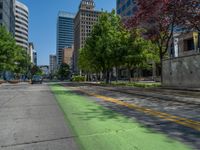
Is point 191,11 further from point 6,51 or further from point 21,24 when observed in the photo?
point 21,24

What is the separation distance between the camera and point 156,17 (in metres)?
21.8

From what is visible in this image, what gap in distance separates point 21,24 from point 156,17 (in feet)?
454

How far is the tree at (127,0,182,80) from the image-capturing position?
19859 mm

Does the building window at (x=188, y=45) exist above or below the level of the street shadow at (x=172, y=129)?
above

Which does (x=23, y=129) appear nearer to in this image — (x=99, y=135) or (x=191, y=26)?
(x=99, y=135)

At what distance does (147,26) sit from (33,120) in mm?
17137

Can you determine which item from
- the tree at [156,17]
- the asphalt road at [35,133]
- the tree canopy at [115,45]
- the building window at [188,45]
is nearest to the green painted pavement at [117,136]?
the asphalt road at [35,133]

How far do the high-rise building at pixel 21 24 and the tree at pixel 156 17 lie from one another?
128m

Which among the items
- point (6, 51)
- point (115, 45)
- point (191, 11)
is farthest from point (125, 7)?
point (191, 11)

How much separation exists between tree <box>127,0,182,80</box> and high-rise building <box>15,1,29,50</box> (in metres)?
128

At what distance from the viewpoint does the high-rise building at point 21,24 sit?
143750 mm

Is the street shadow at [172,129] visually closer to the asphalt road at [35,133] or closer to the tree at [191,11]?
the asphalt road at [35,133]

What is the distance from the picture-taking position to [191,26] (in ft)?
66.9

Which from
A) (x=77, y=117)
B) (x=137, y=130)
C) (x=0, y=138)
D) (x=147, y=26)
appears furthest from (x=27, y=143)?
(x=147, y=26)
